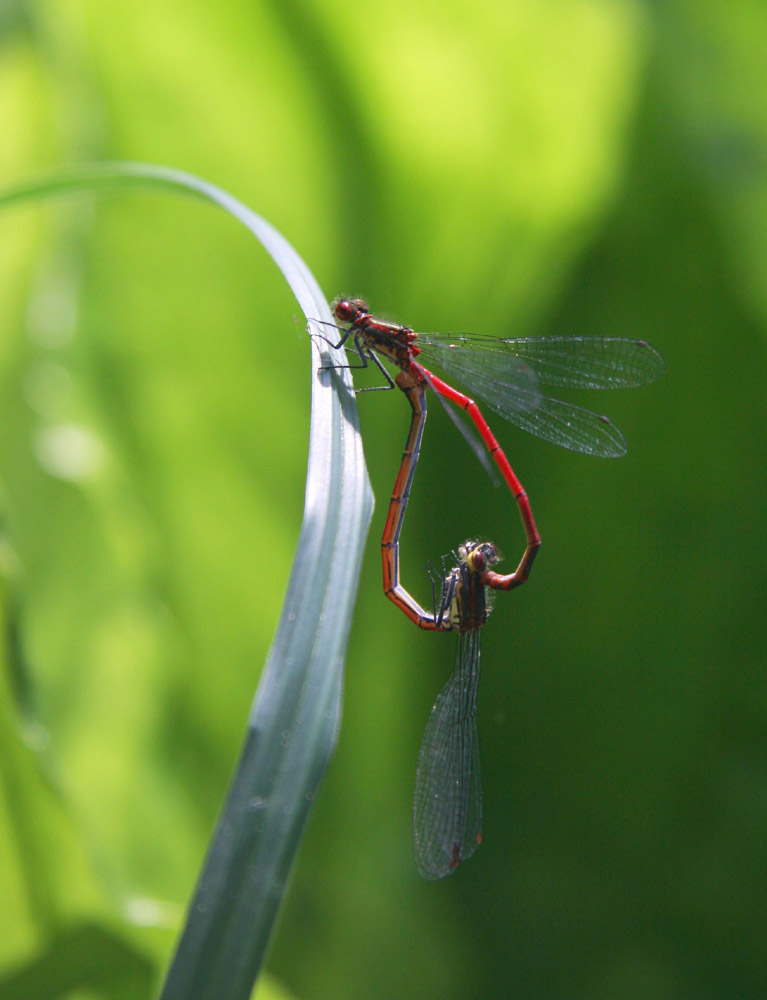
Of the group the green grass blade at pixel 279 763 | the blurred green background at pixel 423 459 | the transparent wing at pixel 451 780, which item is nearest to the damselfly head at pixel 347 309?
the blurred green background at pixel 423 459

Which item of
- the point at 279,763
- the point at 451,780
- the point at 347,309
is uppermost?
the point at 347,309

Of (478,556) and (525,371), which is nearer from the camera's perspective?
(478,556)

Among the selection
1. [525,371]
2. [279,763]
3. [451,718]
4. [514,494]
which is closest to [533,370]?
[525,371]

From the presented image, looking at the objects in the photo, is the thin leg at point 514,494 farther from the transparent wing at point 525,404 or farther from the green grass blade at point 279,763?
the green grass blade at point 279,763

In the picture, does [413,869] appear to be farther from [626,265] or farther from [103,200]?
[103,200]

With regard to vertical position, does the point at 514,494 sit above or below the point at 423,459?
below

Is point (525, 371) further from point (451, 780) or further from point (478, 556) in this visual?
point (451, 780)

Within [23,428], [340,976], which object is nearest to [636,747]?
[340,976]

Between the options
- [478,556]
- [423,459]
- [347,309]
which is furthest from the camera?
[423,459]
